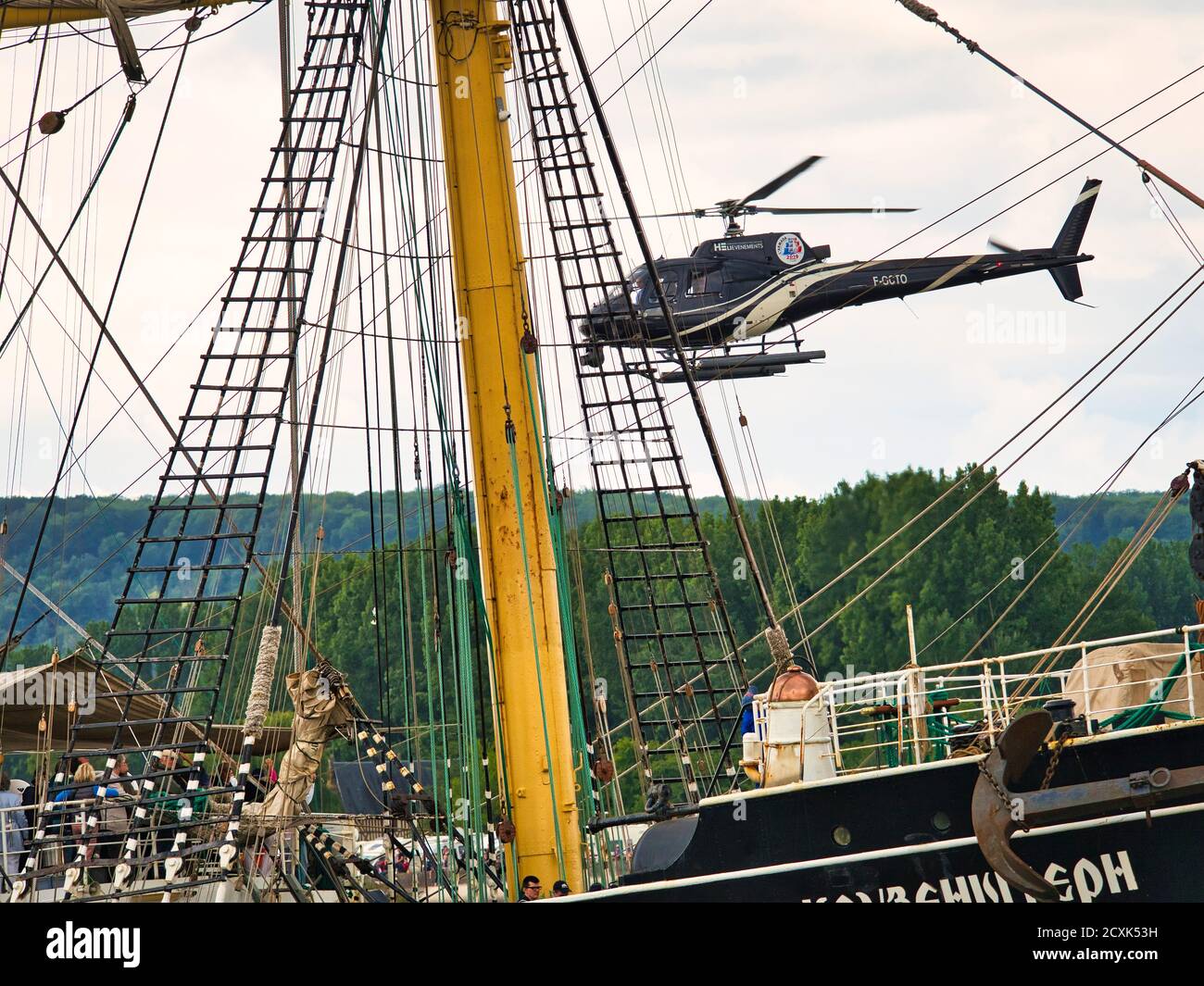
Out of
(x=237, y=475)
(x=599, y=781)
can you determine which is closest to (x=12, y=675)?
(x=237, y=475)

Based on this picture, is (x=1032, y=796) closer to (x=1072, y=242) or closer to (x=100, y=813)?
(x=100, y=813)

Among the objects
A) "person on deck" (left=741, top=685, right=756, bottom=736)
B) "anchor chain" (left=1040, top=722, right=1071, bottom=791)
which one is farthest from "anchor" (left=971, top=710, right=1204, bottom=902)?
"person on deck" (left=741, top=685, right=756, bottom=736)

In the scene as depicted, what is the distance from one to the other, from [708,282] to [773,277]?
48.0 inches

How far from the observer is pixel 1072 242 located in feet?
103

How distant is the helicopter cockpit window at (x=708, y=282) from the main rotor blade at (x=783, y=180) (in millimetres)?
1452

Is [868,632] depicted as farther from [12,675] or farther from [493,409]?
[493,409]

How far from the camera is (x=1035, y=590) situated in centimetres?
5172

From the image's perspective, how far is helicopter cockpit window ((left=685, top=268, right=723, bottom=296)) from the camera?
3020cm

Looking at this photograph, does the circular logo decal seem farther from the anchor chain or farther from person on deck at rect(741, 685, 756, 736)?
the anchor chain

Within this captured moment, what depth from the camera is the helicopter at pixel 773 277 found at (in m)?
29.6

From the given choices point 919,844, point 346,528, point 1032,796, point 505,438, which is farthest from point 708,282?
point 346,528

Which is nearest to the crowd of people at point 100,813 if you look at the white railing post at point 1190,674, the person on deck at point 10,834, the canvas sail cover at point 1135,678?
the person on deck at point 10,834

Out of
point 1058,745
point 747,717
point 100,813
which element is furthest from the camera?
point 747,717

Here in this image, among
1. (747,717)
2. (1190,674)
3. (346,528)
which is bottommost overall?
(1190,674)
